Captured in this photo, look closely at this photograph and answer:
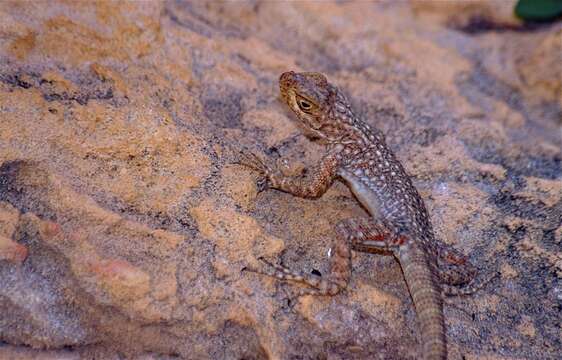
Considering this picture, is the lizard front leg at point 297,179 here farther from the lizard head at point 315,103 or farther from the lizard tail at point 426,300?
the lizard tail at point 426,300

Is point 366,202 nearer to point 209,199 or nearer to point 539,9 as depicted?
point 209,199

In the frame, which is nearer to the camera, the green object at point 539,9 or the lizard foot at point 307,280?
the lizard foot at point 307,280

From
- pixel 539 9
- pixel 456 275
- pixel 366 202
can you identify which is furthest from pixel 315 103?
pixel 539 9

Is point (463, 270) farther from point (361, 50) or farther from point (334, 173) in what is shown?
point (361, 50)

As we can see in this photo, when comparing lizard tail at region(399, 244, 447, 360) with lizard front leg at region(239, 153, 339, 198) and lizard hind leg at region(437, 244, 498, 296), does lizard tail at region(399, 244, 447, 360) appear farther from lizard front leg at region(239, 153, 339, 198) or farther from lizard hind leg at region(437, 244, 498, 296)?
lizard front leg at region(239, 153, 339, 198)

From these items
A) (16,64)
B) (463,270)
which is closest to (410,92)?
(463,270)

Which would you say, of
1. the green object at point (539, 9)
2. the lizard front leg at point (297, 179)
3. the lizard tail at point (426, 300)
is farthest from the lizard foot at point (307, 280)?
the green object at point (539, 9)

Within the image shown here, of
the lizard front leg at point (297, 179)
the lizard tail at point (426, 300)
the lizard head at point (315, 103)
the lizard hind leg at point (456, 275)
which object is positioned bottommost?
the lizard hind leg at point (456, 275)
